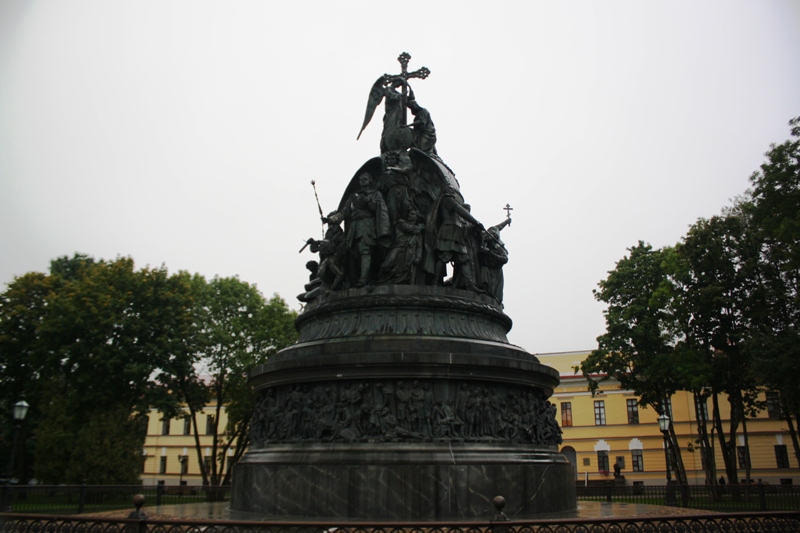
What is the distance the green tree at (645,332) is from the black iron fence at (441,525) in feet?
69.7

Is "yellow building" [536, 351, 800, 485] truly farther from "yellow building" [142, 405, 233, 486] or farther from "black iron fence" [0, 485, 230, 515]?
"black iron fence" [0, 485, 230, 515]

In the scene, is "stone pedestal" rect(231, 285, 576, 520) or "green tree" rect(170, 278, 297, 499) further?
"green tree" rect(170, 278, 297, 499)

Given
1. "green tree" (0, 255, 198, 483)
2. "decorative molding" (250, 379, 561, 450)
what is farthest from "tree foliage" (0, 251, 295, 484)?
"decorative molding" (250, 379, 561, 450)

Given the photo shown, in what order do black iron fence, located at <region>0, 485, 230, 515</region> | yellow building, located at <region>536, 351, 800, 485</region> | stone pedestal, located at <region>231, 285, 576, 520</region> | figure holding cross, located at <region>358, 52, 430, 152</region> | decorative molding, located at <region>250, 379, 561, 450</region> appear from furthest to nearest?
yellow building, located at <region>536, 351, 800, 485</region>, black iron fence, located at <region>0, 485, 230, 515</region>, figure holding cross, located at <region>358, 52, 430, 152</region>, decorative molding, located at <region>250, 379, 561, 450</region>, stone pedestal, located at <region>231, 285, 576, 520</region>

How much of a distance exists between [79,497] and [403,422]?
13465mm

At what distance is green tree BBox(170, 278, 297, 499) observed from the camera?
34969 mm

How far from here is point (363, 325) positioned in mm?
14203

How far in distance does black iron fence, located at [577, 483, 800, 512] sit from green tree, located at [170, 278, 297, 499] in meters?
17.5

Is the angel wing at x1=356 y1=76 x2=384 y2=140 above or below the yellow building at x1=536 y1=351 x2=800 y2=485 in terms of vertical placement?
above

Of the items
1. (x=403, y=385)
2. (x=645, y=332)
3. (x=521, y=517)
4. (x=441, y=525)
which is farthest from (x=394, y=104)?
(x=645, y=332)

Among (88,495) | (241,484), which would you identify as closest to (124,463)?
(88,495)

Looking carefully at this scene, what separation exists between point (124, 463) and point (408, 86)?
821 inches

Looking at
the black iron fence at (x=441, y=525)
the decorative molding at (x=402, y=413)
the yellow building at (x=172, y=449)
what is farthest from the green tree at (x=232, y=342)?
the black iron fence at (x=441, y=525)

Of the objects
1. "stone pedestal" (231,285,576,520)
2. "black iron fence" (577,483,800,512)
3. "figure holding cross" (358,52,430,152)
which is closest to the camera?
"stone pedestal" (231,285,576,520)
